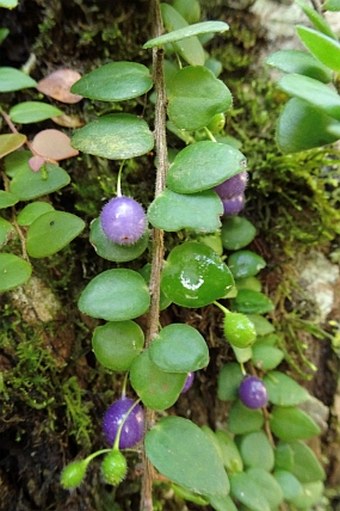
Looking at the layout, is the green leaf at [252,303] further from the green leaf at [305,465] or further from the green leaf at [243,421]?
the green leaf at [305,465]

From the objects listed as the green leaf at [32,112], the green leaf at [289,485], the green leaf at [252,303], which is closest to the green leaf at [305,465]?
the green leaf at [289,485]

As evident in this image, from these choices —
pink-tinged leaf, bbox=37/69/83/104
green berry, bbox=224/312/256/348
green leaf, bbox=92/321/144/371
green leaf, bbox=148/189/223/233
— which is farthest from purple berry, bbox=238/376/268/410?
pink-tinged leaf, bbox=37/69/83/104

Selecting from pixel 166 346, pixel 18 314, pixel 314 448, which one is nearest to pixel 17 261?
pixel 18 314

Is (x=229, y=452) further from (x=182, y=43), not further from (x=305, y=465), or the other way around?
(x=182, y=43)

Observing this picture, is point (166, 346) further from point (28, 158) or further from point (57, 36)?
point (57, 36)

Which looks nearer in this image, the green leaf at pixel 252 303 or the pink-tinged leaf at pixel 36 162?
the pink-tinged leaf at pixel 36 162

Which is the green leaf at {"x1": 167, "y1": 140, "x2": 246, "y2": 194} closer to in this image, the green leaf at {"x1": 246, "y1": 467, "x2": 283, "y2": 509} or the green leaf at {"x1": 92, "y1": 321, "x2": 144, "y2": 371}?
the green leaf at {"x1": 92, "y1": 321, "x2": 144, "y2": 371}

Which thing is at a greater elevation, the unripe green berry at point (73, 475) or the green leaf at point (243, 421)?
the unripe green berry at point (73, 475)
